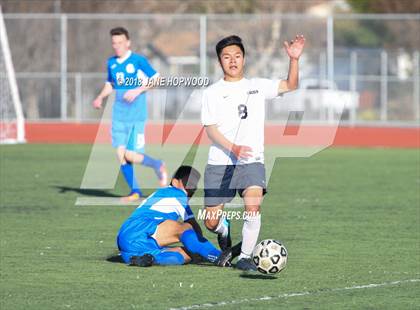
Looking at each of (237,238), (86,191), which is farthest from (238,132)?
(86,191)

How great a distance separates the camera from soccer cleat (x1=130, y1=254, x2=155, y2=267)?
9.98 metres

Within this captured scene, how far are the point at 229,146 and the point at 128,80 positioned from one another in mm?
6561

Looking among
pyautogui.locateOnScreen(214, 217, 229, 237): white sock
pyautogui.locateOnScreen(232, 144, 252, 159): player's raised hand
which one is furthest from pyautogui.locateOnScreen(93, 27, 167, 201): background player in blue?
pyautogui.locateOnScreen(232, 144, 252, 159): player's raised hand

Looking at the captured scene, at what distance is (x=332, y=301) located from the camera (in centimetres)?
840

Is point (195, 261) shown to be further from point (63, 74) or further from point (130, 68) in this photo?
point (63, 74)

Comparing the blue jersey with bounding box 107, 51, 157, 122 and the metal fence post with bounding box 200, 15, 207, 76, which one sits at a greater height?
the metal fence post with bounding box 200, 15, 207, 76

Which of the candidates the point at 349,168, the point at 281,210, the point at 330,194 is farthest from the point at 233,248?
the point at 349,168

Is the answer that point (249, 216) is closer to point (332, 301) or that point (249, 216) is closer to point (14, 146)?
point (332, 301)

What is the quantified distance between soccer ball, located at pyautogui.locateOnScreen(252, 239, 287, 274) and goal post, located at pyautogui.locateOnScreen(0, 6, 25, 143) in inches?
723

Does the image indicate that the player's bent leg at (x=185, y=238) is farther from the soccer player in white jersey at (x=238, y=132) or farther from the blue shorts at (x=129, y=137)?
the blue shorts at (x=129, y=137)

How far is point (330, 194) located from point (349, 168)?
193 inches

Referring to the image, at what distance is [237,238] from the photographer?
12164 millimetres

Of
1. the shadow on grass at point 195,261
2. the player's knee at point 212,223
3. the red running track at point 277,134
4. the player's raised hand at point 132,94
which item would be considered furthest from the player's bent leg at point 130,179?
the red running track at point 277,134

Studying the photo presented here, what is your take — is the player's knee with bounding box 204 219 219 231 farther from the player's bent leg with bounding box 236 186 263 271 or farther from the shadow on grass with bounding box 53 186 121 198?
the shadow on grass with bounding box 53 186 121 198
